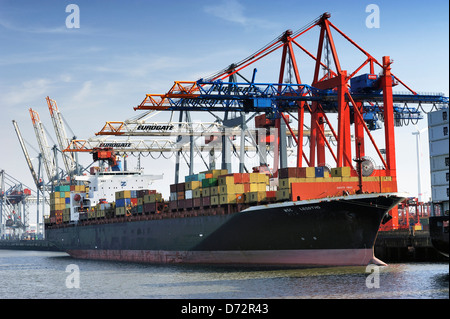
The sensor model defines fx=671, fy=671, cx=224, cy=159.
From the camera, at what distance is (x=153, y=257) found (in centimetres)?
5884

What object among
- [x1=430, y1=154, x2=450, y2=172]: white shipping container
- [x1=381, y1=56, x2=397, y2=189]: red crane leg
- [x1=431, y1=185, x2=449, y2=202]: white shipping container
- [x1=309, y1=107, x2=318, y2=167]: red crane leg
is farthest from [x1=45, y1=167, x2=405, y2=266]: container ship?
[x1=309, y1=107, x2=318, y2=167]: red crane leg

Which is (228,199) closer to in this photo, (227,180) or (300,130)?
(227,180)

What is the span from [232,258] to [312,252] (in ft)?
23.2

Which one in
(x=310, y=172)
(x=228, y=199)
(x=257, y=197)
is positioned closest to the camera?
(x=310, y=172)

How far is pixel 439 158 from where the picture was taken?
4556 cm

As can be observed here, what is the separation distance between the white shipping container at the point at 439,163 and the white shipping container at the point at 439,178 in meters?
0.28

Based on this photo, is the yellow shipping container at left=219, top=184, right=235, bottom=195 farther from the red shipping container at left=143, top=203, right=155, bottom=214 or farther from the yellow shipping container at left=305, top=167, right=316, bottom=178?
the red shipping container at left=143, top=203, right=155, bottom=214

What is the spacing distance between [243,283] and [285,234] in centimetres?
930

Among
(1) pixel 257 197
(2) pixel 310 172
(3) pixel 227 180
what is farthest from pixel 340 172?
(3) pixel 227 180

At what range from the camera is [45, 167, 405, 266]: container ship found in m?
43.5

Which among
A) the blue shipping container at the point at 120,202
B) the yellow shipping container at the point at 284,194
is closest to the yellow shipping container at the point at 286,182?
the yellow shipping container at the point at 284,194

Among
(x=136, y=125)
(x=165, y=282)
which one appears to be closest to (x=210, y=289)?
(x=165, y=282)

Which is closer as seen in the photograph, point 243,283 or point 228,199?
point 243,283
